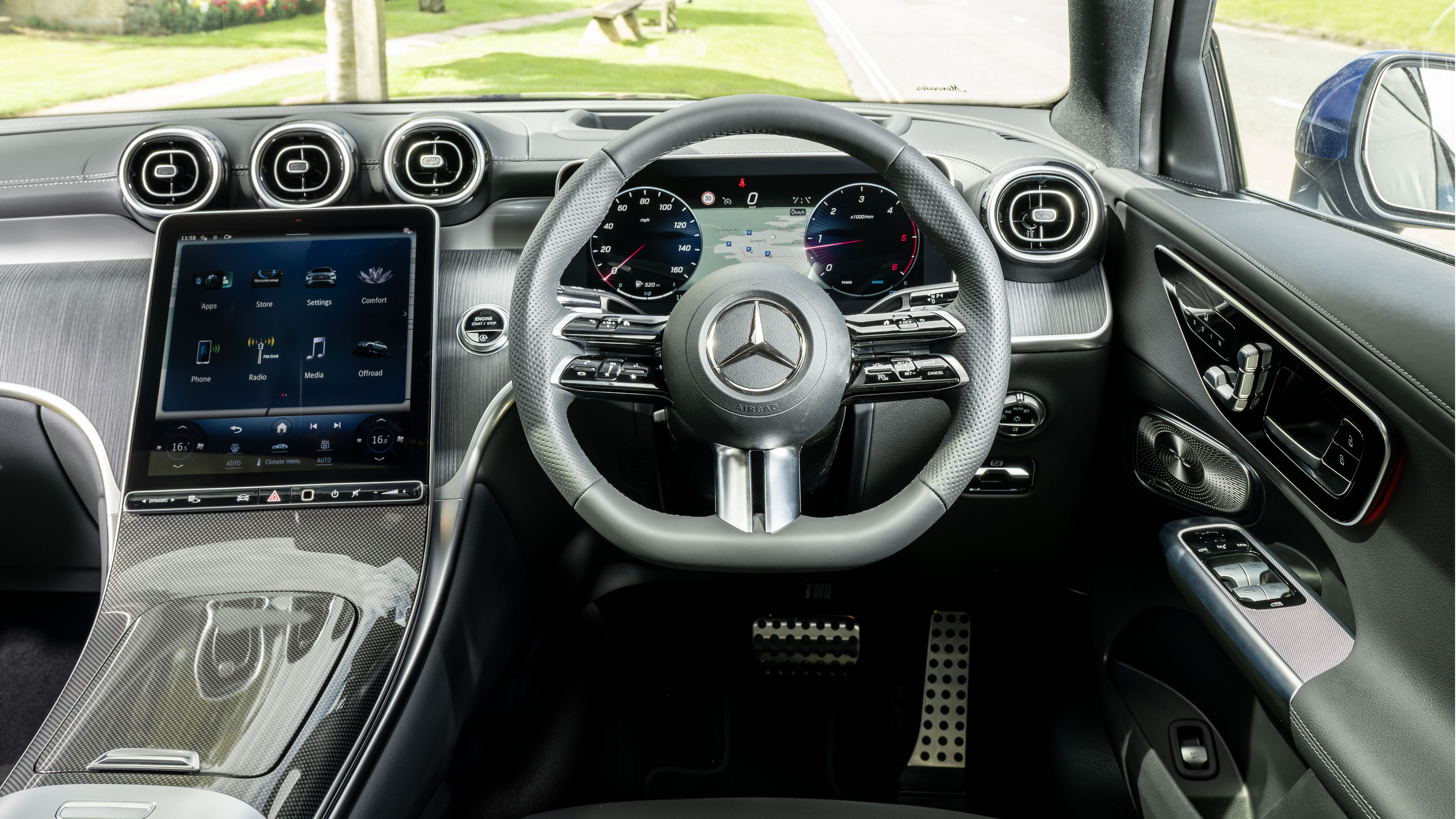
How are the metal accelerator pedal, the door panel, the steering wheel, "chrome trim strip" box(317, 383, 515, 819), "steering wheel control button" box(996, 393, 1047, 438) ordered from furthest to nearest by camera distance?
the metal accelerator pedal → "steering wheel control button" box(996, 393, 1047, 438) → "chrome trim strip" box(317, 383, 515, 819) → the steering wheel → the door panel

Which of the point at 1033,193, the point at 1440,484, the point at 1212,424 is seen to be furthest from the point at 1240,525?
the point at 1033,193

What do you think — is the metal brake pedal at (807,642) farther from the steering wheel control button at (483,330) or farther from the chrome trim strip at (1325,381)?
the chrome trim strip at (1325,381)

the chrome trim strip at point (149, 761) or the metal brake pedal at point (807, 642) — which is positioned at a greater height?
the chrome trim strip at point (149, 761)

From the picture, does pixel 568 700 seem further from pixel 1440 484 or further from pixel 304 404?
pixel 1440 484

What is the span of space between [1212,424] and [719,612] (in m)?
1.12

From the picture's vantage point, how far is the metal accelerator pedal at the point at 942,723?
2055mm

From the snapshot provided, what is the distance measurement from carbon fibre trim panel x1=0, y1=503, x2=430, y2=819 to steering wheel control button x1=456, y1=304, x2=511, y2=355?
1.06 feet

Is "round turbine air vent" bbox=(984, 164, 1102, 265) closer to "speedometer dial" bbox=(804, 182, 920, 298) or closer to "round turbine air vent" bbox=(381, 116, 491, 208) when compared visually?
"speedometer dial" bbox=(804, 182, 920, 298)

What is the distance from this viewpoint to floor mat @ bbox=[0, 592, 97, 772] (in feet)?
7.41

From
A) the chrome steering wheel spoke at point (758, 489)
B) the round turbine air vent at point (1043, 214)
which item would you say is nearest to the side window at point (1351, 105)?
the round turbine air vent at point (1043, 214)

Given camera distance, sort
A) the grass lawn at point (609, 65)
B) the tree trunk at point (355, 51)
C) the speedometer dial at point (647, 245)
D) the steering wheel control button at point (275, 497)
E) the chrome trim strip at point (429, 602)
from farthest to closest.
Answer: the tree trunk at point (355, 51) → the grass lawn at point (609, 65) → the speedometer dial at point (647, 245) → the steering wheel control button at point (275, 497) → the chrome trim strip at point (429, 602)

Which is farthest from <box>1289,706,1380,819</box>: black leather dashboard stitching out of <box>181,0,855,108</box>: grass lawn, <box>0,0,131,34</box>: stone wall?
<box>0,0,131,34</box>: stone wall

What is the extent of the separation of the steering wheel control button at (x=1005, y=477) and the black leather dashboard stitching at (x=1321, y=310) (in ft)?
1.84

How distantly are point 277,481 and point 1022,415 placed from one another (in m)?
1.38
